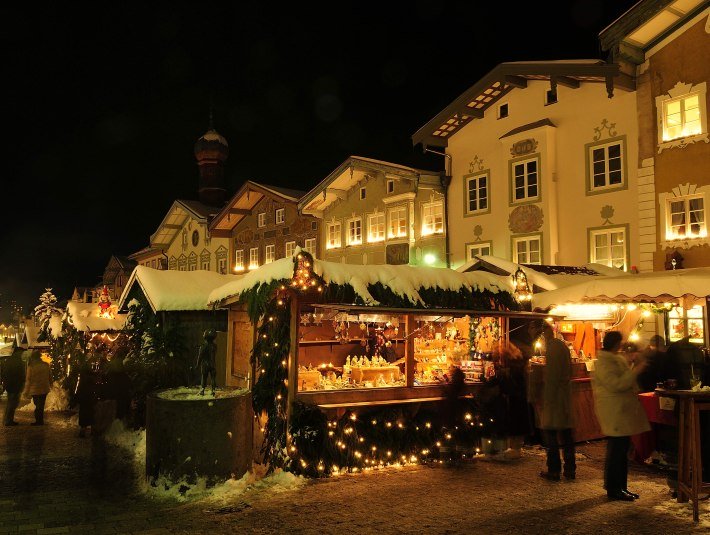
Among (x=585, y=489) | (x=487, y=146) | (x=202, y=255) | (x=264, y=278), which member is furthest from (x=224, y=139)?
(x=585, y=489)

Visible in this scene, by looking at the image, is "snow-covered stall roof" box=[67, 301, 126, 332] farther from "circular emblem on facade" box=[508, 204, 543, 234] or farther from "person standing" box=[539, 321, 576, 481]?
"person standing" box=[539, 321, 576, 481]

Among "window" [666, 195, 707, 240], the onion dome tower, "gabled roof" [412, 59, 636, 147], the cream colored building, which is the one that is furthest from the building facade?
"window" [666, 195, 707, 240]

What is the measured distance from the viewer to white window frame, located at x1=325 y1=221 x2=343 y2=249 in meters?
26.9

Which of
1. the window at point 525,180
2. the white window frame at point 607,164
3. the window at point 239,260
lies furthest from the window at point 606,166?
the window at point 239,260

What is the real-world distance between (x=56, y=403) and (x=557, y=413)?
43.0 ft

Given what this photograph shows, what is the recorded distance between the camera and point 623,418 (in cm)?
696

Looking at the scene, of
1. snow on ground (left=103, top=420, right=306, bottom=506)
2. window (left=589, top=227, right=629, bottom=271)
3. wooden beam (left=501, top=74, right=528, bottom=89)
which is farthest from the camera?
wooden beam (left=501, top=74, right=528, bottom=89)

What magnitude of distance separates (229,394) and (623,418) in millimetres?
5012

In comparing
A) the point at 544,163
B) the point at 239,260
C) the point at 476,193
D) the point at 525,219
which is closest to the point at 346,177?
the point at 476,193

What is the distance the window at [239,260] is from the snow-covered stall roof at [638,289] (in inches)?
896

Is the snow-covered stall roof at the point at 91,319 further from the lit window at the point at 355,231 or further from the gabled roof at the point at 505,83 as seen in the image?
the gabled roof at the point at 505,83

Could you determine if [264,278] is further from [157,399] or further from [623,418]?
[623,418]

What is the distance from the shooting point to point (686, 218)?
15352 mm

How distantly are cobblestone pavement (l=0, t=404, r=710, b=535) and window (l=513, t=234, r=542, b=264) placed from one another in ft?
33.7
